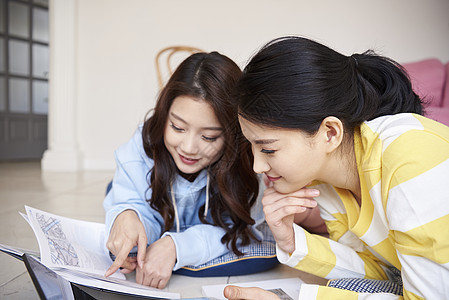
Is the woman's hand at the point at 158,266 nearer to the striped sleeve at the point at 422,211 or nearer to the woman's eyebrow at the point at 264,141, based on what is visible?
the woman's eyebrow at the point at 264,141

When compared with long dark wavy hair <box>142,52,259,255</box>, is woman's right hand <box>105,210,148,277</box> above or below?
below

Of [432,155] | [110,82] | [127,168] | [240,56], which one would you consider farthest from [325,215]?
[110,82]

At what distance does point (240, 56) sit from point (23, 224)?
2.20 metres

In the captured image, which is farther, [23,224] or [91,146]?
[91,146]

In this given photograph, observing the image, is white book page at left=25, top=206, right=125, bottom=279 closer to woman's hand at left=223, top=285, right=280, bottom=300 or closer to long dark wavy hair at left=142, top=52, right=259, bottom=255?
long dark wavy hair at left=142, top=52, right=259, bottom=255

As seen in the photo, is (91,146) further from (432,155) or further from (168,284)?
(432,155)

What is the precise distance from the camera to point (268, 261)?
1.04m

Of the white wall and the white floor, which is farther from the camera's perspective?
the white wall

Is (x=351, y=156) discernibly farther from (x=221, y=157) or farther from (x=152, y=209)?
(x=152, y=209)

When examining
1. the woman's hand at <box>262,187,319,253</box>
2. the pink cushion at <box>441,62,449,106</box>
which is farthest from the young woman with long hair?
the pink cushion at <box>441,62,449,106</box>

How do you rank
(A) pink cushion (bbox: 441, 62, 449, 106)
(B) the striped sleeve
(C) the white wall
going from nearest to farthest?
(B) the striped sleeve < (A) pink cushion (bbox: 441, 62, 449, 106) < (C) the white wall

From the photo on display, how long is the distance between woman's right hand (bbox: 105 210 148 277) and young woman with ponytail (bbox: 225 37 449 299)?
292mm

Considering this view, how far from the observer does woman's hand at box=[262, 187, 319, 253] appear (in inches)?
30.8

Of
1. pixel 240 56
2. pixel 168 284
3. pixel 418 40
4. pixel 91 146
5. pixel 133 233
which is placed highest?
pixel 418 40
